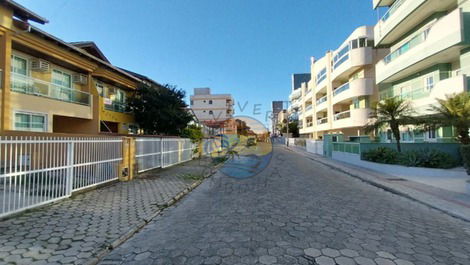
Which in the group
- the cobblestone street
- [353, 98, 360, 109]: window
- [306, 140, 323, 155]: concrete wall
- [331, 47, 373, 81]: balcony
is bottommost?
the cobblestone street

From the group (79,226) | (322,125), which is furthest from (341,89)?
(79,226)

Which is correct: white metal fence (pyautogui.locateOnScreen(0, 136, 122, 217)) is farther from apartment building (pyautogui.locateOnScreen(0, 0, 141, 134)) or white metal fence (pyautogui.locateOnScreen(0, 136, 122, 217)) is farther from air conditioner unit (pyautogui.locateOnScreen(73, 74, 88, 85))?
air conditioner unit (pyautogui.locateOnScreen(73, 74, 88, 85))

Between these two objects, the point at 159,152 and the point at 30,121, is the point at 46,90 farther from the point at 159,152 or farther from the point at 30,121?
the point at 159,152

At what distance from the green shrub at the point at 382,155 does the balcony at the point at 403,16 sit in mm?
9589

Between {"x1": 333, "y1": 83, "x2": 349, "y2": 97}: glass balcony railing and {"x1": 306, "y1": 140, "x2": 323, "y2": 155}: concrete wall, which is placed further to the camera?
{"x1": 306, "y1": 140, "x2": 323, "y2": 155}: concrete wall

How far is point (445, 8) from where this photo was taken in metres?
14.4

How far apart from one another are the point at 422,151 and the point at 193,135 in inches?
599

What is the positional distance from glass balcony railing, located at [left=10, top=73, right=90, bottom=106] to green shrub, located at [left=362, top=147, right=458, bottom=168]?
1908 cm

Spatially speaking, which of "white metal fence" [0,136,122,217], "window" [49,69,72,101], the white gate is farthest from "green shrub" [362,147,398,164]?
"window" [49,69,72,101]

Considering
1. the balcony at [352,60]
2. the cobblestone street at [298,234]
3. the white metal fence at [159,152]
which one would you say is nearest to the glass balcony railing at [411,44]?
the balcony at [352,60]

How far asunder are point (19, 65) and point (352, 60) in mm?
26034

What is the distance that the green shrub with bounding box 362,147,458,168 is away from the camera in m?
10.8

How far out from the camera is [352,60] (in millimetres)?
22969

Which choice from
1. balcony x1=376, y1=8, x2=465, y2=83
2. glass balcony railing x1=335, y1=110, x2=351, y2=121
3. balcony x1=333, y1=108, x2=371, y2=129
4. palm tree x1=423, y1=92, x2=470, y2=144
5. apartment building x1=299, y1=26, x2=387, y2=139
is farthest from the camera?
glass balcony railing x1=335, y1=110, x2=351, y2=121
